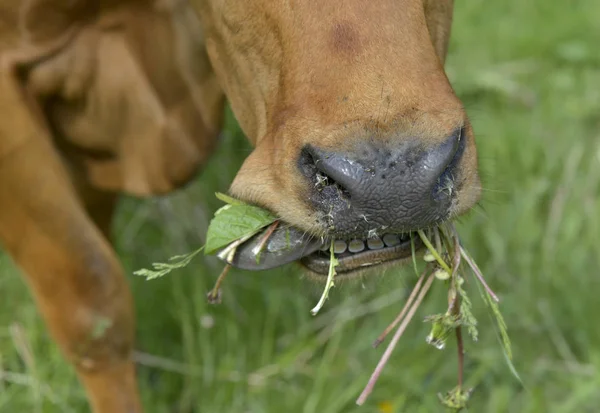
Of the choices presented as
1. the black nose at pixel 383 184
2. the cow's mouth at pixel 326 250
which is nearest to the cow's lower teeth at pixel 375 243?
the cow's mouth at pixel 326 250

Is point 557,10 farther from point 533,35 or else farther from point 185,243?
point 185,243

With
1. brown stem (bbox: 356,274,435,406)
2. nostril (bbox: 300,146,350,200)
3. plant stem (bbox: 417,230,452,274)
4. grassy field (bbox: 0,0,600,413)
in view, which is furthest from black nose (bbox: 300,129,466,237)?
grassy field (bbox: 0,0,600,413)

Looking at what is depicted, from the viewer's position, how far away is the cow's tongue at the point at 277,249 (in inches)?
79.8

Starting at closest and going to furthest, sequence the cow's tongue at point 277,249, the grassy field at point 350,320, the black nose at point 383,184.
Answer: the black nose at point 383,184, the cow's tongue at point 277,249, the grassy field at point 350,320

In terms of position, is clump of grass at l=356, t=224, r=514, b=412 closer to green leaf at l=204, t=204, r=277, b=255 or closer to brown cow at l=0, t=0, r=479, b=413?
brown cow at l=0, t=0, r=479, b=413

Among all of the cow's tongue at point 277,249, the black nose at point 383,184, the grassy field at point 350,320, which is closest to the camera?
the black nose at point 383,184

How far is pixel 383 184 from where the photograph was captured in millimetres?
1841

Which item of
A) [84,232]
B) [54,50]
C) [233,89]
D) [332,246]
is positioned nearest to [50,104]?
[54,50]

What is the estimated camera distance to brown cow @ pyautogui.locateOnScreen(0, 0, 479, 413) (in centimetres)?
188

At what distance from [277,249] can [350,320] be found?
1.20 m

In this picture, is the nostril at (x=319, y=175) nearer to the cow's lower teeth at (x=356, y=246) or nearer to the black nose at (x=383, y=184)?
the black nose at (x=383, y=184)

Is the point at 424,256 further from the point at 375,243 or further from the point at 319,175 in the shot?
the point at 319,175

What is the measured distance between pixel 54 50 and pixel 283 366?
108 cm

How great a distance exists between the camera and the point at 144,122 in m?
2.96
